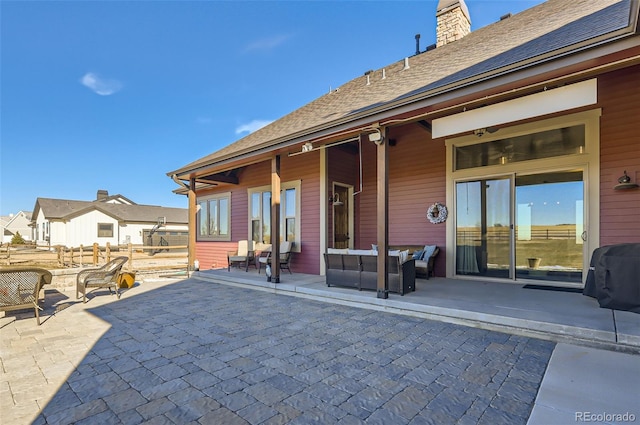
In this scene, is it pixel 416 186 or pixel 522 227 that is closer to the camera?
pixel 522 227

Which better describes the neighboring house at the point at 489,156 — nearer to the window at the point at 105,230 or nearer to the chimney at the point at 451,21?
the chimney at the point at 451,21

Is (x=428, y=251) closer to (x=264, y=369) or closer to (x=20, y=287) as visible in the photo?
(x=264, y=369)

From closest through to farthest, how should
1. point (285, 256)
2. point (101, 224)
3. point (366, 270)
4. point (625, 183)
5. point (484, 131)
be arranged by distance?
point (625, 183) < point (366, 270) < point (484, 131) < point (285, 256) < point (101, 224)

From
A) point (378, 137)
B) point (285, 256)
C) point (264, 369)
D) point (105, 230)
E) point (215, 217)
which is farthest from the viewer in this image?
point (105, 230)

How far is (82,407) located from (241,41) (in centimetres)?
1197

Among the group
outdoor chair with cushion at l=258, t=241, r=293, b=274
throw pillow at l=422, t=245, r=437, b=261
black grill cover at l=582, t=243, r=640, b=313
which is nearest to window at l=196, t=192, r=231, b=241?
outdoor chair with cushion at l=258, t=241, r=293, b=274

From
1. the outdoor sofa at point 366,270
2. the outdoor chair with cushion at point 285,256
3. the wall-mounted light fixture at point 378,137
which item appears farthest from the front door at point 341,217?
the wall-mounted light fixture at point 378,137

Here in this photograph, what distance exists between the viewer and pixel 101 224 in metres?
23.9

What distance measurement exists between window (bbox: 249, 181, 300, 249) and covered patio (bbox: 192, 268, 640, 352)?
2092 mm

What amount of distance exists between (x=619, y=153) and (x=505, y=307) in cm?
322

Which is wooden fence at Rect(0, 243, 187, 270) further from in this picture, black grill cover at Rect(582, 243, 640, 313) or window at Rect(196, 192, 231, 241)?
black grill cover at Rect(582, 243, 640, 313)

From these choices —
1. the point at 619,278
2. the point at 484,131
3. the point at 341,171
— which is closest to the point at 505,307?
the point at 619,278

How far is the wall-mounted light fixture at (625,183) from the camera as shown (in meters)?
4.56

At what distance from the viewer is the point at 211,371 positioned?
262 centimetres
